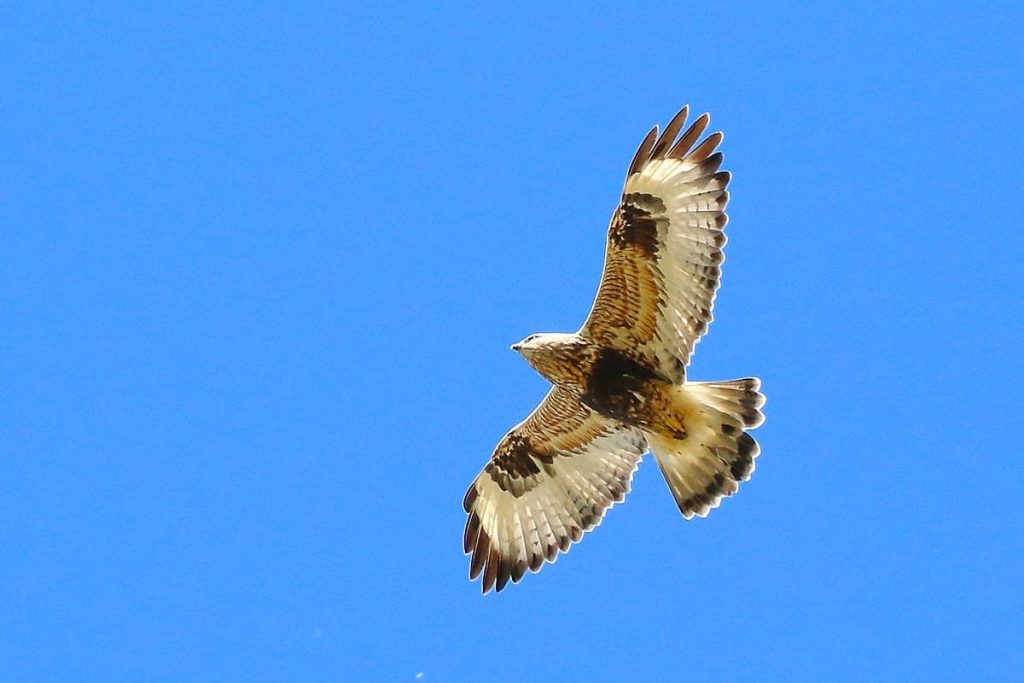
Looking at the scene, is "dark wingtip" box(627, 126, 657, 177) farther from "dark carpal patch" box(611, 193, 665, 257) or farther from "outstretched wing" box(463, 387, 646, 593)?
"outstretched wing" box(463, 387, 646, 593)

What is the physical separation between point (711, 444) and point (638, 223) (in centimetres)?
170

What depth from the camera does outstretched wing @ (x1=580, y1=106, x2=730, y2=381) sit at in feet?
35.1

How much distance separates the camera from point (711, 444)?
1124 centimetres

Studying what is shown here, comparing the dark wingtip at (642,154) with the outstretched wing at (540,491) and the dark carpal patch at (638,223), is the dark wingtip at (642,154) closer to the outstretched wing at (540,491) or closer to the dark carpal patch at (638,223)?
the dark carpal patch at (638,223)

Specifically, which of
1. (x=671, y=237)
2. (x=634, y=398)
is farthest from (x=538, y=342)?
(x=671, y=237)

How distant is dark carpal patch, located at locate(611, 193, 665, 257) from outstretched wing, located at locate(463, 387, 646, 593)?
175 centimetres

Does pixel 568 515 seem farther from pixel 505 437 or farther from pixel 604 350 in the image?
pixel 604 350

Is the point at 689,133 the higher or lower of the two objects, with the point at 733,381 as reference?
higher

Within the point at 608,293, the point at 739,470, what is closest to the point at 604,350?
the point at 608,293

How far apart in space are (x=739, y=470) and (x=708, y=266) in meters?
1.53

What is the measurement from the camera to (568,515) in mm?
12219

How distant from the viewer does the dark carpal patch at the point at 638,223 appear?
1078cm

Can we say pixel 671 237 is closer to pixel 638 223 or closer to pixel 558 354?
pixel 638 223

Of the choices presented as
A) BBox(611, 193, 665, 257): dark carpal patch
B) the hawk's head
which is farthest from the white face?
BBox(611, 193, 665, 257): dark carpal patch
